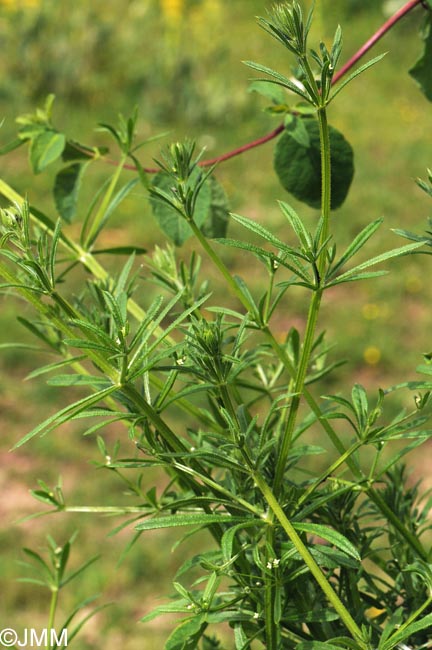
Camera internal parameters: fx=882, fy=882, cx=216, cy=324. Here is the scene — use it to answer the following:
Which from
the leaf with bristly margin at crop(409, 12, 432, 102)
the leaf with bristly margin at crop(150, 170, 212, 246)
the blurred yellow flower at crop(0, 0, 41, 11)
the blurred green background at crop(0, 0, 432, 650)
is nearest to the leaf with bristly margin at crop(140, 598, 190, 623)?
the leaf with bristly margin at crop(150, 170, 212, 246)

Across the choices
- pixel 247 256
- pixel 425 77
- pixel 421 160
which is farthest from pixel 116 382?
pixel 421 160

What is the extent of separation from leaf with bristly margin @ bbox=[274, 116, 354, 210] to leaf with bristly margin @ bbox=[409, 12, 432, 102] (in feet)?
0.36

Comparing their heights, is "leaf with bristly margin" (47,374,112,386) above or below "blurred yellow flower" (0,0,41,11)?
below

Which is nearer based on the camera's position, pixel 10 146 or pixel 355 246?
pixel 355 246

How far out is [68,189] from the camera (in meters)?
1.01

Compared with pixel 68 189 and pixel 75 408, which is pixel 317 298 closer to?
pixel 75 408

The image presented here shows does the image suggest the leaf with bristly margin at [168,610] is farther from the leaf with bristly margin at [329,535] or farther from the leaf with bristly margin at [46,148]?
the leaf with bristly margin at [46,148]

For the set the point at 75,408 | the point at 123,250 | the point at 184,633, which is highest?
the point at 123,250

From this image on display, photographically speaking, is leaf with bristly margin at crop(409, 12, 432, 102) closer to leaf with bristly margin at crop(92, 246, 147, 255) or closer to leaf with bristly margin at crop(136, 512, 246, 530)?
leaf with bristly margin at crop(92, 246, 147, 255)

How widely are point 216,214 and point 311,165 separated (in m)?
0.12

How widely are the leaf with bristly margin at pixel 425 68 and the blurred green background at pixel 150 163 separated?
1.70m

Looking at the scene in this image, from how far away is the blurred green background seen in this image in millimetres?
3291

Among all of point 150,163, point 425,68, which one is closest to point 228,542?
point 425,68

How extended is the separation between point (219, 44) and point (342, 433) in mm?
3852
